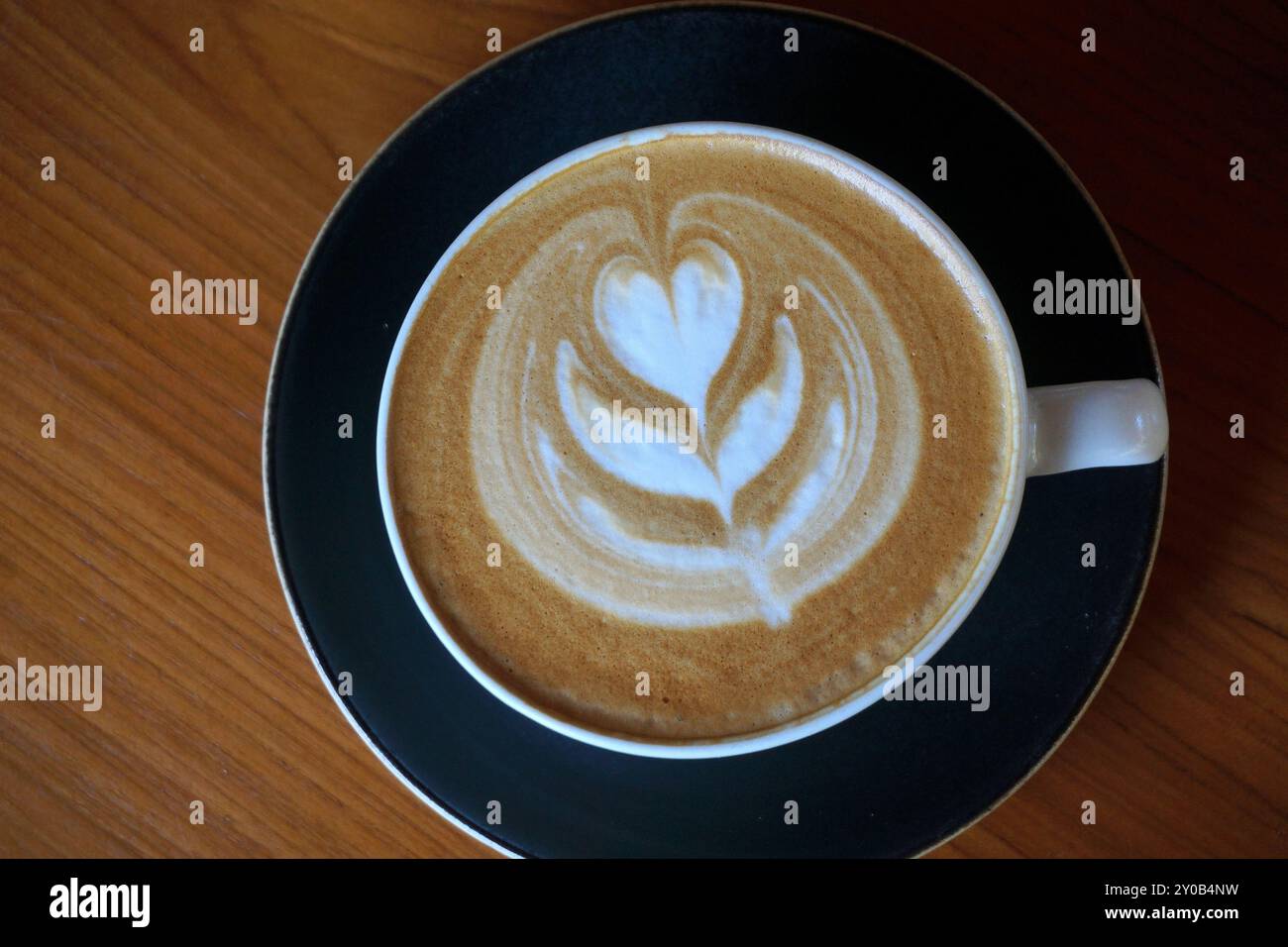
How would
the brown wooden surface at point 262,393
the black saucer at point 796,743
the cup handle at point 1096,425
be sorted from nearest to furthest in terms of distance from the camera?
the cup handle at point 1096,425
the black saucer at point 796,743
the brown wooden surface at point 262,393

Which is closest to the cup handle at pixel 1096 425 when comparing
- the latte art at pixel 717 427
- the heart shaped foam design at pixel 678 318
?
the latte art at pixel 717 427

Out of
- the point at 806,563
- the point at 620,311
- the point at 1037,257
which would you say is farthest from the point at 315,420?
the point at 1037,257

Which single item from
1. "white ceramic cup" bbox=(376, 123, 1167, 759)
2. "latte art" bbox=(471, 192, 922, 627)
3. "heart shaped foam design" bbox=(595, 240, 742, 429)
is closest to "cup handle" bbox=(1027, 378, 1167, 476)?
"white ceramic cup" bbox=(376, 123, 1167, 759)

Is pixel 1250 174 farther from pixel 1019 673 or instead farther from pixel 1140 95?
pixel 1019 673

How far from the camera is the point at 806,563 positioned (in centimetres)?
109

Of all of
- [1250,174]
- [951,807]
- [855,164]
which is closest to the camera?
[855,164]

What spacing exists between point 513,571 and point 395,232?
469 mm

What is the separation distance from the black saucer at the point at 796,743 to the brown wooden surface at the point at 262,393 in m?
0.20

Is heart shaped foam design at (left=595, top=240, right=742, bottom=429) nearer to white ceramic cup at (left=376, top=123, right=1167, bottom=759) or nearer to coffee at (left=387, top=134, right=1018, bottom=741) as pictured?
coffee at (left=387, top=134, right=1018, bottom=741)

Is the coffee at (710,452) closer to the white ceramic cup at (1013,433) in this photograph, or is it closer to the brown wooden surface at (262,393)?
the white ceramic cup at (1013,433)

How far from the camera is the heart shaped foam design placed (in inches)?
43.3

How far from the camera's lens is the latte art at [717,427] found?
1.09m

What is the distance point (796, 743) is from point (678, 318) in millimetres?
570

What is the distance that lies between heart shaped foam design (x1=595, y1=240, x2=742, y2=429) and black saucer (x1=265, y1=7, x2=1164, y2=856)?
23 cm
